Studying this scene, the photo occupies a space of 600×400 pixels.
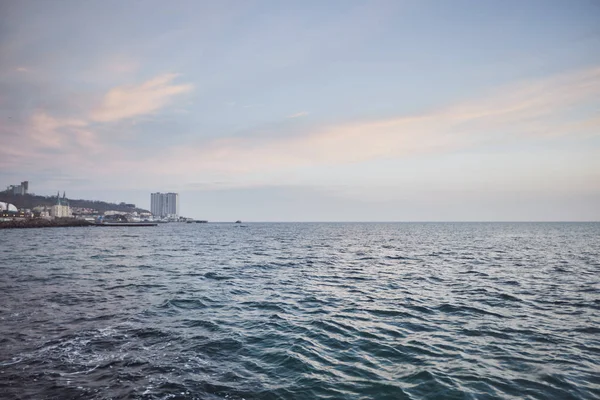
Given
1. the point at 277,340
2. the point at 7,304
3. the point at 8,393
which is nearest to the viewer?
the point at 8,393

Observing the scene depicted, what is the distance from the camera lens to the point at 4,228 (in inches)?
5714

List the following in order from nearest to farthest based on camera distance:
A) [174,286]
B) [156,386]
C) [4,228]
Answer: [156,386] < [174,286] < [4,228]

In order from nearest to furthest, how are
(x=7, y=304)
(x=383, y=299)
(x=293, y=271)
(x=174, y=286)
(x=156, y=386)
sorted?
(x=156, y=386)
(x=7, y=304)
(x=383, y=299)
(x=174, y=286)
(x=293, y=271)

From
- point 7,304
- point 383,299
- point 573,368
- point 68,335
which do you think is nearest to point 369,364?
point 573,368

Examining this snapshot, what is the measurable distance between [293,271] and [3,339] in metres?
24.8

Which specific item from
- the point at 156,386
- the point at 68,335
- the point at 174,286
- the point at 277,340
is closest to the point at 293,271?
the point at 174,286

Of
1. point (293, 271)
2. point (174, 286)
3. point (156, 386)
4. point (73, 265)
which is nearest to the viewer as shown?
point (156, 386)

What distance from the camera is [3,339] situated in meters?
13.4

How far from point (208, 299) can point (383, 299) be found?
39.8 ft

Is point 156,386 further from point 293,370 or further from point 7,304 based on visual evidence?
point 7,304

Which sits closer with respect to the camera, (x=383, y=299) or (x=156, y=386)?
(x=156, y=386)

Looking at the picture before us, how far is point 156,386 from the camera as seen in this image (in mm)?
9922

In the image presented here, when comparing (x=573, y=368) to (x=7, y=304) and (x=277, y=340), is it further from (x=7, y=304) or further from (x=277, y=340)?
(x=7, y=304)

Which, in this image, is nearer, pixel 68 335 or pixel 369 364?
pixel 369 364
